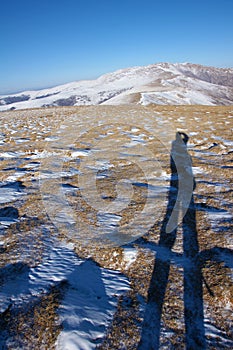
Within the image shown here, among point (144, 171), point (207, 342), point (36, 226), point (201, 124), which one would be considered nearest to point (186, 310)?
point (207, 342)

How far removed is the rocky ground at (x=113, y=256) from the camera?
322 cm

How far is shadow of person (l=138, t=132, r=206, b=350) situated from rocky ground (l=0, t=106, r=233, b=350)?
0.02m

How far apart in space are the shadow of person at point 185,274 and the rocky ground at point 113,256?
2 centimetres

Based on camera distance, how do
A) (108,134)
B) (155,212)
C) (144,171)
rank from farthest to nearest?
(108,134), (144,171), (155,212)

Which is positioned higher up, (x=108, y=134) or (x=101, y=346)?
(x=108, y=134)

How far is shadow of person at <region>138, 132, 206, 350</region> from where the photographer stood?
3.18 metres

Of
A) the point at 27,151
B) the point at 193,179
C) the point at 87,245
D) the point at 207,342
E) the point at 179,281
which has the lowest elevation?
the point at 207,342

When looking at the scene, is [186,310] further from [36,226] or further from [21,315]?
[36,226]

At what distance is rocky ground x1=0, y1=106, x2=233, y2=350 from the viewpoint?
3217 mm

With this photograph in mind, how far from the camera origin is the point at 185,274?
13.4 ft

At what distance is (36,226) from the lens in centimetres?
555

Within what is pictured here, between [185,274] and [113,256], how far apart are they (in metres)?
1.52

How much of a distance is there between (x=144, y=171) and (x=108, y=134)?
667 centimetres

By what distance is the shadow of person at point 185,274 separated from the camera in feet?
10.4
